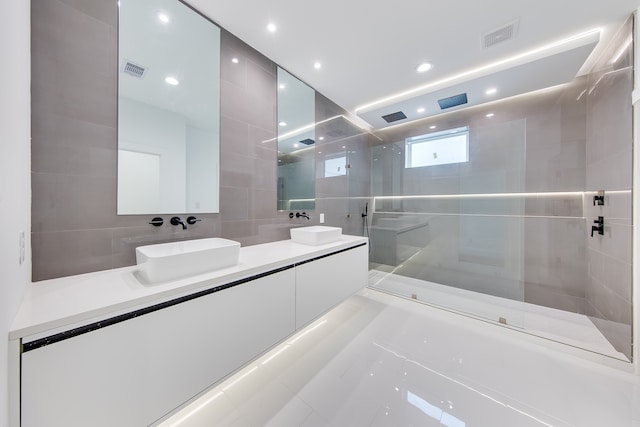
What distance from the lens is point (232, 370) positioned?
3.93 feet

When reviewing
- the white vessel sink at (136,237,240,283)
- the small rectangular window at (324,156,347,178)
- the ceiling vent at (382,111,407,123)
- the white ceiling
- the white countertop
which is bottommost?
the white countertop

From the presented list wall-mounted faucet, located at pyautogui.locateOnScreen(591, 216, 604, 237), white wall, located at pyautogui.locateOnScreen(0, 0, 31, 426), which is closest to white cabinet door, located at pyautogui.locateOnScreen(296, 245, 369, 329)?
white wall, located at pyautogui.locateOnScreen(0, 0, 31, 426)

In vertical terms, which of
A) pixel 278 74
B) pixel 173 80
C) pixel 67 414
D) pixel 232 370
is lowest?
pixel 232 370

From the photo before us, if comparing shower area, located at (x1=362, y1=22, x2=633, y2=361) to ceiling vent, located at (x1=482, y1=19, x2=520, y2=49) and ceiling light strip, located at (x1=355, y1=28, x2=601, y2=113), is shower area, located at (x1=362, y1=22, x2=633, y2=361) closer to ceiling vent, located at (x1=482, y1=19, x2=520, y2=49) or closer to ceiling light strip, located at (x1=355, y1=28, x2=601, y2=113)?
ceiling light strip, located at (x1=355, y1=28, x2=601, y2=113)

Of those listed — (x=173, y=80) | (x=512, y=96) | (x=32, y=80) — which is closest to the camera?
(x=32, y=80)

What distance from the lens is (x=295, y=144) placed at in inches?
95.3

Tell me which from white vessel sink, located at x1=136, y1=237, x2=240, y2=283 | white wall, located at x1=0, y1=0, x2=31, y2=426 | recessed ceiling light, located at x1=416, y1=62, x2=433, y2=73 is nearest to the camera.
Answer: white wall, located at x1=0, y1=0, x2=31, y2=426

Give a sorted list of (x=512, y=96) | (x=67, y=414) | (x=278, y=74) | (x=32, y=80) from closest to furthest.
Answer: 1. (x=67, y=414)
2. (x=32, y=80)
3. (x=278, y=74)
4. (x=512, y=96)

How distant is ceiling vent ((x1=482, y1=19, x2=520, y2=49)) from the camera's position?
1684 mm

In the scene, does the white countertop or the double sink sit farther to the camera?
the double sink

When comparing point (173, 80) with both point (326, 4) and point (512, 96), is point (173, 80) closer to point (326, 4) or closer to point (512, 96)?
point (326, 4)

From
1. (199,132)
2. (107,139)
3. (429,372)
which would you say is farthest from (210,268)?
(429,372)

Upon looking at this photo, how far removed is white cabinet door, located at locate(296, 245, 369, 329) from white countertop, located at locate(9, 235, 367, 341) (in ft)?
1.25

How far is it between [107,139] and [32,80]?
33cm
